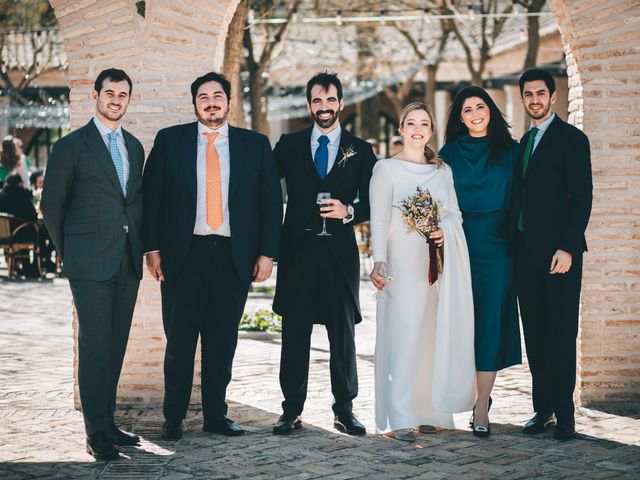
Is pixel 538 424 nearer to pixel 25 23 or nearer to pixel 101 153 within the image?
pixel 101 153

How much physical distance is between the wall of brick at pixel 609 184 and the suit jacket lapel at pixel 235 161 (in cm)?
274

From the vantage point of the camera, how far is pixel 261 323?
38.9 feet

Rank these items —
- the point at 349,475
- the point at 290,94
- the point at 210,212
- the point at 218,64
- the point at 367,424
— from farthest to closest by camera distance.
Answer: the point at 290,94
the point at 218,64
the point at 367,424
the point at 210,212
the point at 349,475

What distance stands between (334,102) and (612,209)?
96.1 inches

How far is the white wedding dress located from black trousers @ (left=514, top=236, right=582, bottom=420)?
0.44 m

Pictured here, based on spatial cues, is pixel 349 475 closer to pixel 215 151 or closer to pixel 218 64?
pixel 215 151

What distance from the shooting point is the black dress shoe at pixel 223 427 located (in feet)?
22.4

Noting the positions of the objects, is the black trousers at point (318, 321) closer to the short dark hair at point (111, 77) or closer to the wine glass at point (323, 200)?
the wine glass at point (323, 200)

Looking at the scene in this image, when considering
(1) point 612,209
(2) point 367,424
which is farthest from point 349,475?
(1) point 612,209

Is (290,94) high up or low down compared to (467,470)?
up

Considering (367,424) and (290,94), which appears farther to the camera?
(290,94)

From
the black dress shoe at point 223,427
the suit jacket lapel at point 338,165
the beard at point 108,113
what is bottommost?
the black dress shoe at point 223,427

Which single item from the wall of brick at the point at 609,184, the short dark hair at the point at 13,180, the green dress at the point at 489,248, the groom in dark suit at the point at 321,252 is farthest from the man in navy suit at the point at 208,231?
the short dark hair at the point at 13,180

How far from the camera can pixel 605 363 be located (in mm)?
7883
